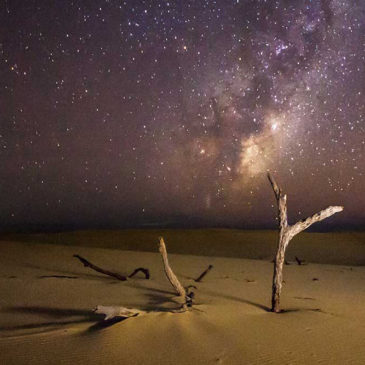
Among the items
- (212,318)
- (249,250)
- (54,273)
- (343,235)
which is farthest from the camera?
(343,235)

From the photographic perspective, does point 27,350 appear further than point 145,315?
No

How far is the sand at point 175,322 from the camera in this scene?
3.30m

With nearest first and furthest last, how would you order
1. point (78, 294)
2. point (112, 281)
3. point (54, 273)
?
point (78, 294)
point (112, 281)
point (54, 273)

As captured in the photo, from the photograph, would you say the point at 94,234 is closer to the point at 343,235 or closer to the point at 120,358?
the point at 343,235

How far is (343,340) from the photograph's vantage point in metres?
3.74

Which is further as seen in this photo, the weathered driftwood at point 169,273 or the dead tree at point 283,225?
the weathered driftwood at point 169,273

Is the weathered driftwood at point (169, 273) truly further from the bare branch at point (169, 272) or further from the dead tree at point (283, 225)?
the dead tree at point (283, 225)

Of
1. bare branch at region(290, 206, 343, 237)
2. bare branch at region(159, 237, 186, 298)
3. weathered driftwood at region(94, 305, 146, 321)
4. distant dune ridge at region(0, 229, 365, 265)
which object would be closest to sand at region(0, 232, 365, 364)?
weathered driftwood at region(94, 305, 146, 321)

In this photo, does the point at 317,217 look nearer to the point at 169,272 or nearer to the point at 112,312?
the point at 169,272

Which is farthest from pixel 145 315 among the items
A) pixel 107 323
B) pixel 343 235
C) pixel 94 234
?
pixel 343 235

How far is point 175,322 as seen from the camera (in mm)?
4043

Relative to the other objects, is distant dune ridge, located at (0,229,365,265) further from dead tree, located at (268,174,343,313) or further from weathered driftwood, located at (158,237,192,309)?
dead tree, located at (268,174,343,313)

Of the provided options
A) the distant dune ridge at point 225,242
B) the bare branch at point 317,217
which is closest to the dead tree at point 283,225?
the bare branch at point 317,217

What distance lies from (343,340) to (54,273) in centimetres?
536
